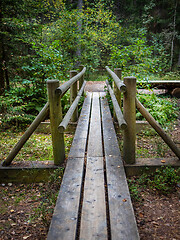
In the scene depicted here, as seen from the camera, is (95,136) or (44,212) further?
(95,136)

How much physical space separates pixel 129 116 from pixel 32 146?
3.01m

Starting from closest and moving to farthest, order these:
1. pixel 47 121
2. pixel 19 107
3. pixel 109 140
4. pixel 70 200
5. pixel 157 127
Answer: pixel 70 200 → pixel 157 127 → pixel 109 140 → pixel 19 107 → pixel 47 121

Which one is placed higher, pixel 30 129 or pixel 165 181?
pixel 30 129

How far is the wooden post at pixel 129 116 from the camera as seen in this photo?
3105 mm

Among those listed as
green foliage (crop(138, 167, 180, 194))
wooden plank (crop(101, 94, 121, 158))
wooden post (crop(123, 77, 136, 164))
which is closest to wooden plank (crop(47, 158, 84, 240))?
wooden plank (crop(101, 94, 121, 158))

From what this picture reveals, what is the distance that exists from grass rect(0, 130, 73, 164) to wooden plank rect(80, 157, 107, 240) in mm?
1846

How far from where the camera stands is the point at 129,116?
10.4ft

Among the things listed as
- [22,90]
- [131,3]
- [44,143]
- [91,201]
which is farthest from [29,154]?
[131,3]

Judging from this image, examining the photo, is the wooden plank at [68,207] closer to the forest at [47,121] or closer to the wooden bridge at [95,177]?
the wooden bridge at [95,177]

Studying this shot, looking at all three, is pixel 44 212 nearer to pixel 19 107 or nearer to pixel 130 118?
pixel 130 118

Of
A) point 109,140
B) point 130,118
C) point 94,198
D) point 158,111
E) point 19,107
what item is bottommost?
point 94,198

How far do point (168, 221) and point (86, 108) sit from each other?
171 inches

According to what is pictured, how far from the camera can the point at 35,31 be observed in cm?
748

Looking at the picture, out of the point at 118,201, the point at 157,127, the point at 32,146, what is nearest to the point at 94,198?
the point at 118,201
